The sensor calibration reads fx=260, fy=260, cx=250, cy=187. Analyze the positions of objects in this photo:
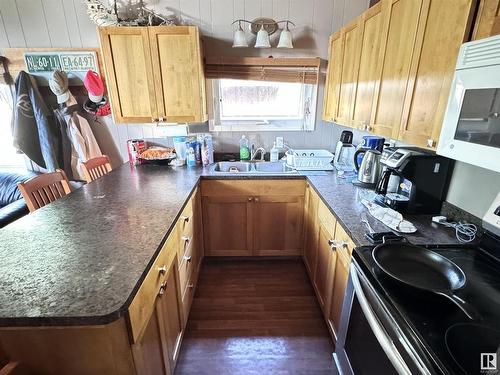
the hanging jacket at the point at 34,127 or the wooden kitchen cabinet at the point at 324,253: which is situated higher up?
the hanging jacket at the point at 34,127

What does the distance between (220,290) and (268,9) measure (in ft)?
8.13

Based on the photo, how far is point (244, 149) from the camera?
103 inches

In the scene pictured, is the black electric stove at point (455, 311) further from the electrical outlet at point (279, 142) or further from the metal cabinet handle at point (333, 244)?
the electrical outlet at point (279, 142)

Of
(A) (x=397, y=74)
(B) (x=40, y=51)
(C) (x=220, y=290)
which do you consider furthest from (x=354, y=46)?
(B) (x=40, y=51)

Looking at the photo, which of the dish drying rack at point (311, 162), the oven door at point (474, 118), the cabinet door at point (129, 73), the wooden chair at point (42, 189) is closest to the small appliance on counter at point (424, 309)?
the oven door at point (474, 118)

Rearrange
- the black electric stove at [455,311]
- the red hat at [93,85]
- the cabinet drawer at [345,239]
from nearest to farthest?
the black electric stove at [455,311] < the cabinet drawer at [345,239] < the red hat at [93,85]

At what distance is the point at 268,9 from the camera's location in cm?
233

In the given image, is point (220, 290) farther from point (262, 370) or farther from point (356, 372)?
point (356, 372)

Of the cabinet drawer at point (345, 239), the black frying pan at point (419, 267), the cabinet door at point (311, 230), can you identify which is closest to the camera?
the black frying pan at point (419, 267)

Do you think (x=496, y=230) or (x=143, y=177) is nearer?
(x=496, y=230)

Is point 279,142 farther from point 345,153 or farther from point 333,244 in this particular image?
point 333,244

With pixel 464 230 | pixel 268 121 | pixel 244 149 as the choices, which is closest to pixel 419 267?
pixel 464 230

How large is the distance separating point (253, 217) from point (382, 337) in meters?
1.57

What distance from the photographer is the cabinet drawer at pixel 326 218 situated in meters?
1.57
